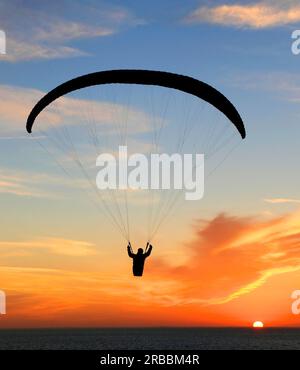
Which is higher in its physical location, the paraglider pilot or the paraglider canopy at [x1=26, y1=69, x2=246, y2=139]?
the paraglider canopy at [x1=26, y1=69, x2=246, y2=139]

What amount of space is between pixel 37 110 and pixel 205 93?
7.37 m

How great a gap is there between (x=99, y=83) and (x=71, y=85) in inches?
47.7

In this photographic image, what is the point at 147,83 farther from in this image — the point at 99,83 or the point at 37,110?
the point at 37,110

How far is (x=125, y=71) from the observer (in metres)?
23.4

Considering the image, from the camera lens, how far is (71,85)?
2423 cm

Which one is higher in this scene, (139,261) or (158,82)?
(158,82)

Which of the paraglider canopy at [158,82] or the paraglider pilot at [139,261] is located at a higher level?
the paraglider canopy at [158,82]
